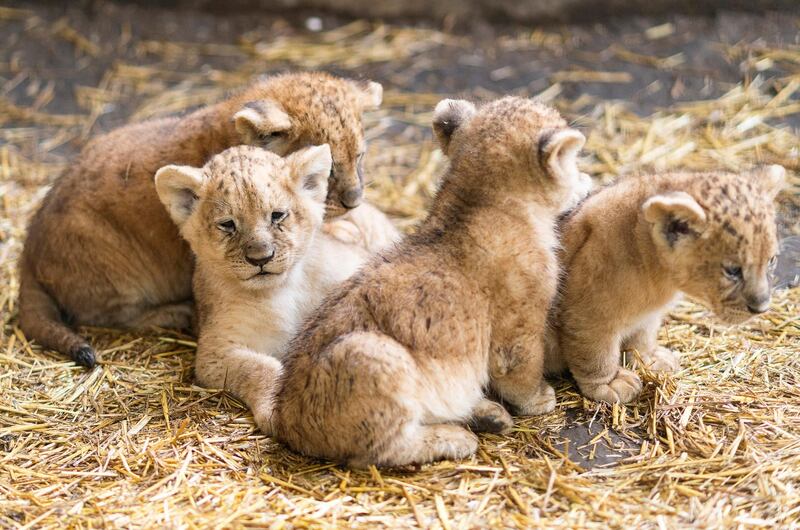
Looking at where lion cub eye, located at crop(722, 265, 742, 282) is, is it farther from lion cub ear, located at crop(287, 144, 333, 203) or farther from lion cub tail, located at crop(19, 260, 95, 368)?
lion cub tail, located at crop(19, 260, 95, 368)

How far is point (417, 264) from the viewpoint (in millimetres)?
5430

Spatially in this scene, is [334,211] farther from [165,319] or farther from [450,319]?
[450,319]

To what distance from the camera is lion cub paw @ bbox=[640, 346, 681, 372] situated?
239 inches

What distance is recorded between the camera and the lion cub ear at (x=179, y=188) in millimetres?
5855

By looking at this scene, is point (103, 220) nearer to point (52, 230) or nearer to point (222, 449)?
point (52, 230)

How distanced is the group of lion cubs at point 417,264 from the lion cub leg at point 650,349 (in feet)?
0.05

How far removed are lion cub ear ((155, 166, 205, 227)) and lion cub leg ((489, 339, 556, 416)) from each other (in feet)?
6.95

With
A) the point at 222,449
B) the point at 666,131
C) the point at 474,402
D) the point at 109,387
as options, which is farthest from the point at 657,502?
the point at 666,131

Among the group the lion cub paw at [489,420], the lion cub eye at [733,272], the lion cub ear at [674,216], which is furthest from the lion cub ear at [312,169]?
the lion cub eye at [733,272]

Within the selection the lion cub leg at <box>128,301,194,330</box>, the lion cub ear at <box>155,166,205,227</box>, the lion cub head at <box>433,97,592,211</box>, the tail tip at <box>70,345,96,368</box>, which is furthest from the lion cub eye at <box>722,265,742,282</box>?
the tail tip at <box>70,345,96,368</box>

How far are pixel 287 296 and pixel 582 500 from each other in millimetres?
2398

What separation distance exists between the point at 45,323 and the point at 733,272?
465cm

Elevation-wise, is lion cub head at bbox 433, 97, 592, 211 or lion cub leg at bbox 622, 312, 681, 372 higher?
lion cub head at bbox 433, 97, 592, 211

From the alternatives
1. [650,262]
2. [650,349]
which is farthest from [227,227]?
[650,349]
